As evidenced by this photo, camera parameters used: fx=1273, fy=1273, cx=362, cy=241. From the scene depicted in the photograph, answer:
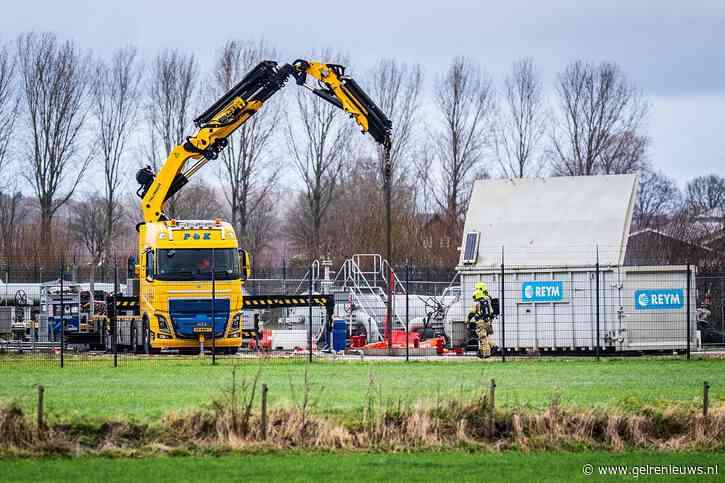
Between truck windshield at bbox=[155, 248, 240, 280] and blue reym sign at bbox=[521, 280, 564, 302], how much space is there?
7.99 meters

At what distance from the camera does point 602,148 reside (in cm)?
7081

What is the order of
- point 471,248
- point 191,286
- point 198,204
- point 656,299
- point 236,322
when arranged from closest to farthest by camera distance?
point 656,299 < point 191,286 < point 236,322 < point 471,248 < point 198,204

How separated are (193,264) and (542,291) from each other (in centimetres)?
954

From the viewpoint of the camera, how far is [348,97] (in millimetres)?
36750

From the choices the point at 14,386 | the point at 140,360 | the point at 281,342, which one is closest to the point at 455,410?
the point at 14,386

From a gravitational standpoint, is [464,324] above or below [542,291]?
below

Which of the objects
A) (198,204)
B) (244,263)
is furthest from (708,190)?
(244,263)

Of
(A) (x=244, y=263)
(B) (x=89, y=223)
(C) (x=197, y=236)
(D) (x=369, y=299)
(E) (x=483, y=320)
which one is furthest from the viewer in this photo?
(B) (x=89, y=223)

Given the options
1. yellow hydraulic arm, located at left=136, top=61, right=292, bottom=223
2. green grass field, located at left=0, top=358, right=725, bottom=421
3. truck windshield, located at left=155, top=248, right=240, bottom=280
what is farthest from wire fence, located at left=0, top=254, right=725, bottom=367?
yellow hydraulic arm, located at left=136, top=61, right=292, bottom=223

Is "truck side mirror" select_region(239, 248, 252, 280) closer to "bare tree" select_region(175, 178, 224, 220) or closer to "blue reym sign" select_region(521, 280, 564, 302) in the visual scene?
"blue reym sign" select_region(521, 280, 564, 302)

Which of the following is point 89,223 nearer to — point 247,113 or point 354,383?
point 247,113

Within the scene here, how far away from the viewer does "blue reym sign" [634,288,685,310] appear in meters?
33.1

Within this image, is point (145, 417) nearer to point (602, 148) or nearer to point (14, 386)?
point (14, 386)

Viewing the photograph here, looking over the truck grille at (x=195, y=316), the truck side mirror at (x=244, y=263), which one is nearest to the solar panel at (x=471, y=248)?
the truck side mirror at (x=244, y=263)
